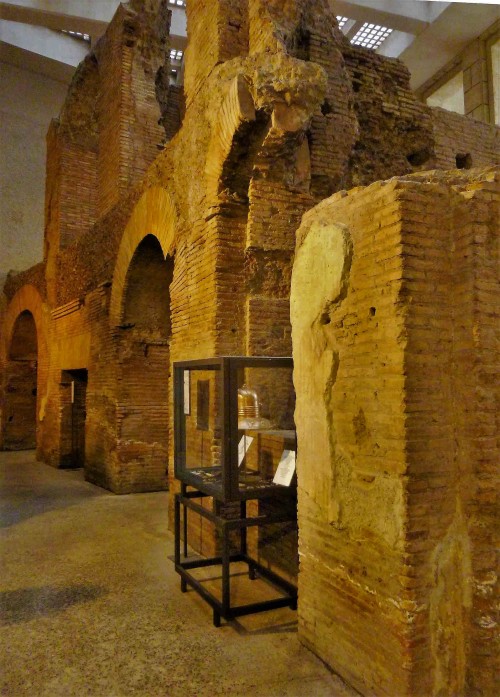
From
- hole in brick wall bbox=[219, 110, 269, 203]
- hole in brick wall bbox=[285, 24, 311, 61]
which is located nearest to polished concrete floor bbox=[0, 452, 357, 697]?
hole in brick wall bbox=[219, 110, 269, 203]

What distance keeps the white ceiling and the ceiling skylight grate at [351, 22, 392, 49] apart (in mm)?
70

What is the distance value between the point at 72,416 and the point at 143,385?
261cm

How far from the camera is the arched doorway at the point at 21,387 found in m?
11.1

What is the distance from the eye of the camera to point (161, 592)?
367cm

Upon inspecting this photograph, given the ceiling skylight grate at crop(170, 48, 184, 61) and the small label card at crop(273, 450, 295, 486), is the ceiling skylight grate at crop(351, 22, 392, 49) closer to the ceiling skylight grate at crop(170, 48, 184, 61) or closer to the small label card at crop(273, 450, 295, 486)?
the small label card at crop(273, 450, 295, 486)

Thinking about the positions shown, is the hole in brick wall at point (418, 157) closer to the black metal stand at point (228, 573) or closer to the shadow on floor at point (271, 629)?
the black metal stand at point (228, 573)

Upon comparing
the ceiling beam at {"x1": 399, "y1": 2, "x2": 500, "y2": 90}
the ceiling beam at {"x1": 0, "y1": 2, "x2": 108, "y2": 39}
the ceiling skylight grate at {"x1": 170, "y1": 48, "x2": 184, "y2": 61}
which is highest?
the ceiling skylight grate at {"x1": 170, "y1": 48, "x2": 184, "y2": 61}

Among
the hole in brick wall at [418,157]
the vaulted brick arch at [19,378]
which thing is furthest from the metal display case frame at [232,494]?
the vaulted brick arch at [19,378]

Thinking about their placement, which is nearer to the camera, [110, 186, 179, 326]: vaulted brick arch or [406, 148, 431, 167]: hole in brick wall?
[110, 186, 179, 326]: vaulted brick arch

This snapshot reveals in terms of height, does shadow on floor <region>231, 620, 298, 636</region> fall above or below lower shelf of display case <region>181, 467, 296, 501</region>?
below

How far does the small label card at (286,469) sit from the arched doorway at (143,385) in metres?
3.97

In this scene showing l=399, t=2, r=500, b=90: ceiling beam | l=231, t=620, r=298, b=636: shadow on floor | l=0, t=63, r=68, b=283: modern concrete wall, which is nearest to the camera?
l=231, t=620, r=298, b=636: shadow on floor

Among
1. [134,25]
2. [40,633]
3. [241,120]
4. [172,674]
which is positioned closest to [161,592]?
[40,633]

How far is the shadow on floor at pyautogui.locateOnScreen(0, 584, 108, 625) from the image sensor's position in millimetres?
3377
